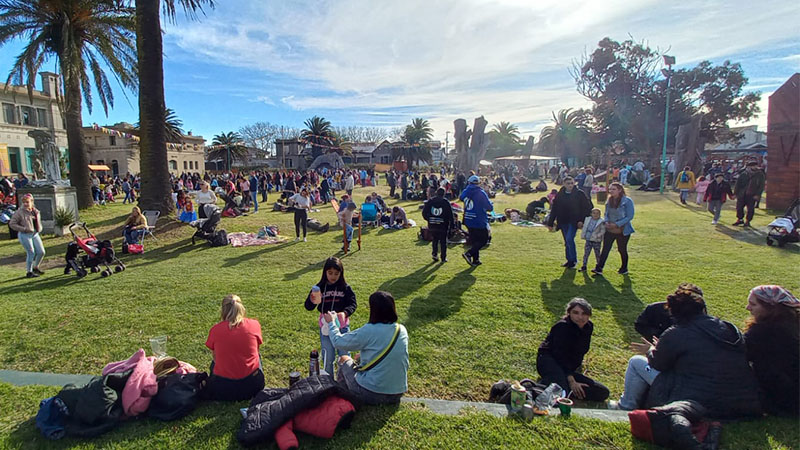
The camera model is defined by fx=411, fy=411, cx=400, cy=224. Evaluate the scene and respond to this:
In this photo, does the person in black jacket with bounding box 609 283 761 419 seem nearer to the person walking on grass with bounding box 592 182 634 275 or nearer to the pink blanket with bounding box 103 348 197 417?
the pink blanket with bounding box 103 348 197 417

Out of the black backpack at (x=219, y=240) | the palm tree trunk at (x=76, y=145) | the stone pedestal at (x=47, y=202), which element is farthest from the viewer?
the palm tree trunk at (x=76, y=145)

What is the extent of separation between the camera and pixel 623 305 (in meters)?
6.06

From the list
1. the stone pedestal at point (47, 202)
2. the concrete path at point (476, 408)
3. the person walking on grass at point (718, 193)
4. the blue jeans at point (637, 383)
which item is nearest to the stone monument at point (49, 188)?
the stone pedestal at point (47, 202)

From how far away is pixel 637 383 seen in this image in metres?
3.52

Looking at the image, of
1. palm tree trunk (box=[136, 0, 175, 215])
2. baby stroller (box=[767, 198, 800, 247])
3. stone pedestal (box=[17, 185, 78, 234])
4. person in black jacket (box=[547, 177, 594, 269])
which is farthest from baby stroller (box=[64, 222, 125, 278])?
baby stroller (box=[767, 198, 800, 247])

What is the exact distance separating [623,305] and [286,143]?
2827 inches

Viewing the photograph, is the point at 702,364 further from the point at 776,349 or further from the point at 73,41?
the point at 73,41

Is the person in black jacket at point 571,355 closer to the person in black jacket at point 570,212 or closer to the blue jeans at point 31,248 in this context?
the person in black jacket at point 570,212

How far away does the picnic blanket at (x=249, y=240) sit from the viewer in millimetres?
11352

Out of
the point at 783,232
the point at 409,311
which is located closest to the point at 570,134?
the point at 783,232

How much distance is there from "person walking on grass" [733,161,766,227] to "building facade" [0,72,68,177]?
4500 cm

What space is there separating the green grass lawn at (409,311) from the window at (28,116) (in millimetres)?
35793

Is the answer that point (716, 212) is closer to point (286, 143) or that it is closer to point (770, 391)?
point (770, 391)

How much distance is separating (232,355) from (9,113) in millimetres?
47362
